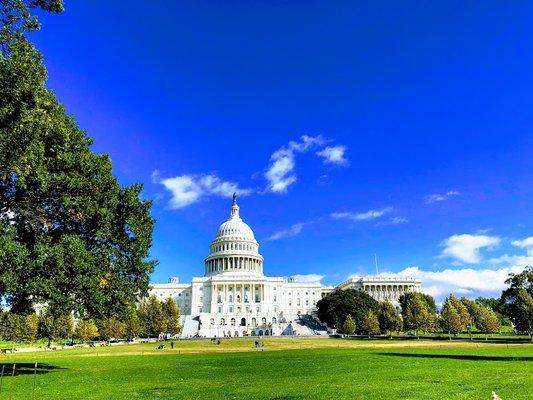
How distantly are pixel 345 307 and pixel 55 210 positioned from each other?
10267 centimetres

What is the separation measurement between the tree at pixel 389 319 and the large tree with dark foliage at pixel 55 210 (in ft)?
275

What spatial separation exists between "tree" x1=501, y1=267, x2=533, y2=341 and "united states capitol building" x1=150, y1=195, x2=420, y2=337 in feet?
225

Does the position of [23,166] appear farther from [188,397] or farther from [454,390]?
[454,390]

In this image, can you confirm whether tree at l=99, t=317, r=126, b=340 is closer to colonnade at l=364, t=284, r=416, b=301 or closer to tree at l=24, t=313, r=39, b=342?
tree at l=24, t=313, r=39, b=342

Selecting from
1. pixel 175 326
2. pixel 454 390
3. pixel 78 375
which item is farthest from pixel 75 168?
pixel 175 326

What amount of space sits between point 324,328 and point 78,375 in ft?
385

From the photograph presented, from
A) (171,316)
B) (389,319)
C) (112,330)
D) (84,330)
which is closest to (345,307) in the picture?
(389,319)

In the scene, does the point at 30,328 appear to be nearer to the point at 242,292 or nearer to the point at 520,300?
the point at 242,292

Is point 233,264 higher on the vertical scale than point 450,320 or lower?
higher

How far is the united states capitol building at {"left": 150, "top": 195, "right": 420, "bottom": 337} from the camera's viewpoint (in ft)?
513

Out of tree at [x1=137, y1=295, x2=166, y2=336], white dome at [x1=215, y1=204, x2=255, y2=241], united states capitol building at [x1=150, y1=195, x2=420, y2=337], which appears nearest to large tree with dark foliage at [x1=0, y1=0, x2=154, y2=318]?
tree at [x1=137, y1=295, x2=166, y2=336]

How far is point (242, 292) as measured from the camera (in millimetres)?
166625

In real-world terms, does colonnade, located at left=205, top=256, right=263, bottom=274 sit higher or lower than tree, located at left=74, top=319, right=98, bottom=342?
higher

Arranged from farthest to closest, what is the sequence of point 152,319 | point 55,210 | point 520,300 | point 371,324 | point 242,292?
point 242,292 < point 152,319 < point 371,324 < point 520,300 < point 55,210
